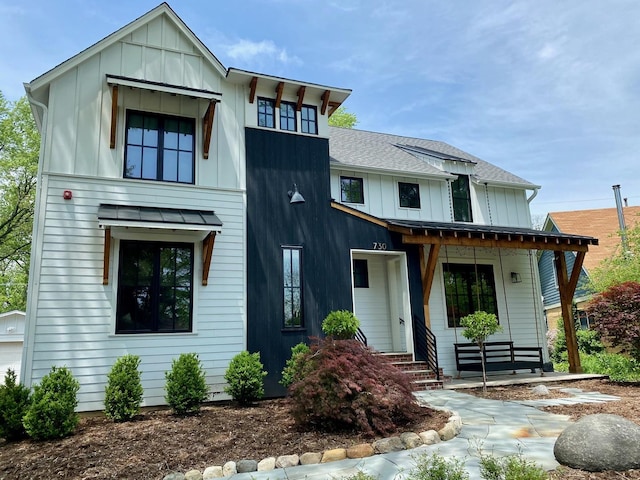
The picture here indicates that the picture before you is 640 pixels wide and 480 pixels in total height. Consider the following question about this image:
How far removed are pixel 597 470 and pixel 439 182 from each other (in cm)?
983

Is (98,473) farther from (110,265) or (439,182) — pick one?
(439,182)

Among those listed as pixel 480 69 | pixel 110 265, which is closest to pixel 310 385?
pixel 110 265

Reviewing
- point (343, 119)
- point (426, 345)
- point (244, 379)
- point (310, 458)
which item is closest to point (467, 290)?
point (426, 345)

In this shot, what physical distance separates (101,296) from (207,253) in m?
2.04

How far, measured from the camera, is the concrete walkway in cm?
424

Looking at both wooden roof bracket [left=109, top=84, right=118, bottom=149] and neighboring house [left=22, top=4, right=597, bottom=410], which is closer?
neighboring house [left=22, top=4, right=597, bottom=410]

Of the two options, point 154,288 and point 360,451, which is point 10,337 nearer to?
point 154,288

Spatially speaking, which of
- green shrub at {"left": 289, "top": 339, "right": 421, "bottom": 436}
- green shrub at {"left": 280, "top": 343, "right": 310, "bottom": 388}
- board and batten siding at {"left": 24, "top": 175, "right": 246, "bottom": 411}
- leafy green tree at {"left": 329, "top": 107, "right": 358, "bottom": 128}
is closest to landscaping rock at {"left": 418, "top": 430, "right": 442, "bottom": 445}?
green shrub at {"left": 289, "top": 339, "right": 421, "bottom": 436}

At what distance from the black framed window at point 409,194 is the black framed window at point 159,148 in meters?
5.96

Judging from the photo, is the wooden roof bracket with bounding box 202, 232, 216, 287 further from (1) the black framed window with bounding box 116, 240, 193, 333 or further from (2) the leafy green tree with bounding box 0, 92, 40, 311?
(2) the leafy green tree with bounding box 0, 92, 40, 311

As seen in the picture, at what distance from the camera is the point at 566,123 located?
2164 cm

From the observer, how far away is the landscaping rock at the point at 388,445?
490cm

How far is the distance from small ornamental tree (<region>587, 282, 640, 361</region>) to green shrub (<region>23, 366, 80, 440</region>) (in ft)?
36.5

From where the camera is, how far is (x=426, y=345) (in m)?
10.1
